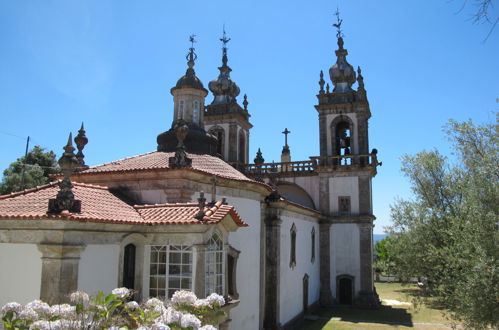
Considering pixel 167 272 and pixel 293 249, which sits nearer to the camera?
pixel 167 272

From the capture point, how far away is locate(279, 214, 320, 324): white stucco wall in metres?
17.8

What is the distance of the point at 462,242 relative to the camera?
10.0m

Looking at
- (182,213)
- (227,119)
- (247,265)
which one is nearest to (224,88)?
(227,119)

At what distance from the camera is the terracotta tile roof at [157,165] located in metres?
12.5

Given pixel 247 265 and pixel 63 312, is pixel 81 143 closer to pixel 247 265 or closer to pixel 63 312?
pixel 247 265

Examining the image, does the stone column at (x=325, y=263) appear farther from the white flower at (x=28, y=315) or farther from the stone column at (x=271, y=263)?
the white flower at (x=28, y=315)

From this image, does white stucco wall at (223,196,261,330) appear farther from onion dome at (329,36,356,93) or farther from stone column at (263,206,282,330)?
onion dome at (329,36,356,93)

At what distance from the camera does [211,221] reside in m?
9.30

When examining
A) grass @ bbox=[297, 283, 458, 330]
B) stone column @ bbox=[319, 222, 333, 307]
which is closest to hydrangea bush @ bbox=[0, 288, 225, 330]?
grass @ bbox=[297, 283, 458, 330]

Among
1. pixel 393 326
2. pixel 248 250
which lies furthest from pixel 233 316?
pixel 393 326

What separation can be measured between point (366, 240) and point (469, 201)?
14.8 m

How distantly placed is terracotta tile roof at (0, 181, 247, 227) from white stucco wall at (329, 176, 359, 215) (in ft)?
50.8

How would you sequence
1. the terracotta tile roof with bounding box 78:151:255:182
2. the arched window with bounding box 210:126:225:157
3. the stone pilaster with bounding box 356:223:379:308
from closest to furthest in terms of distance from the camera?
the terracotta tile roof with bounding box 78:151:255:182 < the stone pilaster with bounding box 356:223:379:308 < the arched window with bounding box 210:126:225:157

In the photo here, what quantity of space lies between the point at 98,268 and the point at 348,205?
61.9 feet
